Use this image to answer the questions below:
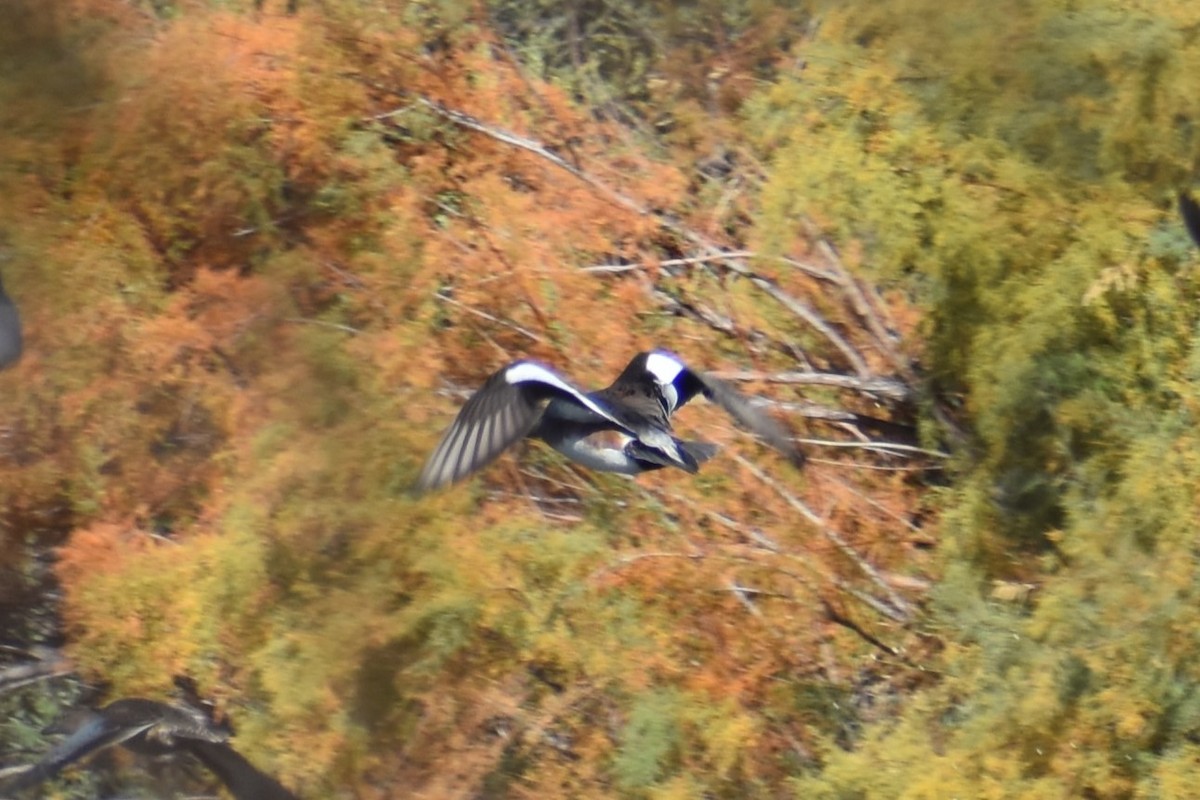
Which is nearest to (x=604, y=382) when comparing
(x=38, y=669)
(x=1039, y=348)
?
(x=1039, y=348)

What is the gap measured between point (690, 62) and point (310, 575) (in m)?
1.28

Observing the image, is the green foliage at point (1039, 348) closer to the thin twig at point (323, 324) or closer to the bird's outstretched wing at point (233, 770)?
the thin twig at point (323, 324)

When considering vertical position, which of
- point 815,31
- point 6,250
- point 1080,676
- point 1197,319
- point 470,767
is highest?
point 815,31

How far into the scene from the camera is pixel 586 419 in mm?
1895

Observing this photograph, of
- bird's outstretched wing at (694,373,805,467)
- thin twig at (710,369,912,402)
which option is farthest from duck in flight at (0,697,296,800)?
bird's outstretched wing at (694,373,805,467)

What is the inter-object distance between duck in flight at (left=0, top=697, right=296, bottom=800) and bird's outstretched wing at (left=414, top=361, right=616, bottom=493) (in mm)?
1313

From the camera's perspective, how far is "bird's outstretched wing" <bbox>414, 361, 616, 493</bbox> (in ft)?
5.60

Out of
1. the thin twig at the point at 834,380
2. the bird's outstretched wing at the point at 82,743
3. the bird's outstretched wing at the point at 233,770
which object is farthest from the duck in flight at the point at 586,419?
the bird's outstretched wing at the point at 82,743

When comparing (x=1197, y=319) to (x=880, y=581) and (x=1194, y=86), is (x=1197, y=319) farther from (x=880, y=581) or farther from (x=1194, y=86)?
(x=880, y=581)

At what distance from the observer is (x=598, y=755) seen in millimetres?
2775

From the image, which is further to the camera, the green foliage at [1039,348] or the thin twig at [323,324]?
the thin twig at [323,324]

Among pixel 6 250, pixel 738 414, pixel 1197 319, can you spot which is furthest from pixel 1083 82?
pixel 6 250

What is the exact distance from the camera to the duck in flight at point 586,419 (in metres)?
1.71

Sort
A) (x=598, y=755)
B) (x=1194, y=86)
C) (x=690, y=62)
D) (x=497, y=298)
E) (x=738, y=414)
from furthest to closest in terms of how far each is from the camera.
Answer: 1. (x=690, y=62)
2. (x=497, y=298)
3. (x=598, y=755)
4. (x=1194, y=86)
5. (x=738, y=414)
